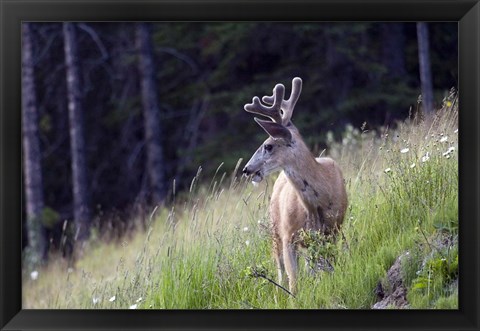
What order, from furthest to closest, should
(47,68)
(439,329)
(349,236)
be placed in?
(47,68) < (349,236) < (439,329)

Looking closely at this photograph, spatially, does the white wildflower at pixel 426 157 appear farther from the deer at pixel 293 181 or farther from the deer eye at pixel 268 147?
the deer eye at pixel 268 147

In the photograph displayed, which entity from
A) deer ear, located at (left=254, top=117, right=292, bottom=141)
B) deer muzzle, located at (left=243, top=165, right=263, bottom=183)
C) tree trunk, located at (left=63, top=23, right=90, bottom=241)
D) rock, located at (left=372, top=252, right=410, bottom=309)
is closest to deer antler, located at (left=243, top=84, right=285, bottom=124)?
deer ear, located at (left=254, top=117, right=292, bottom=141)

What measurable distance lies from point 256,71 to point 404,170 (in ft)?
28.1

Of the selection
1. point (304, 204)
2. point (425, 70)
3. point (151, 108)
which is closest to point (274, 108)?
point (304, 204)

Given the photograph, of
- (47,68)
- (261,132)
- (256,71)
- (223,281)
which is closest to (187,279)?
(223,281)

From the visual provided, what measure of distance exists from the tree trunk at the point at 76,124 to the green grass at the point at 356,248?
6.81 metres

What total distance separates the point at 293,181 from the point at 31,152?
858 cm

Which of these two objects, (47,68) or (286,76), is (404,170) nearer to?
(286,76)

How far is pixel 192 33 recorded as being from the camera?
16.1 metres

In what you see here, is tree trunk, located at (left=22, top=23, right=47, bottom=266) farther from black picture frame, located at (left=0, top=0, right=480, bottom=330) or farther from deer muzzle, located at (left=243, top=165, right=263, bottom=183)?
black picture frame, located at (left=0, top=0, right=480, bottom=330)

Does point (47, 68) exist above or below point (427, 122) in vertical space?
above

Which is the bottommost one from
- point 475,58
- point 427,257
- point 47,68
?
point 427,257

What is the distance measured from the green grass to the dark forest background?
515 centimetres
